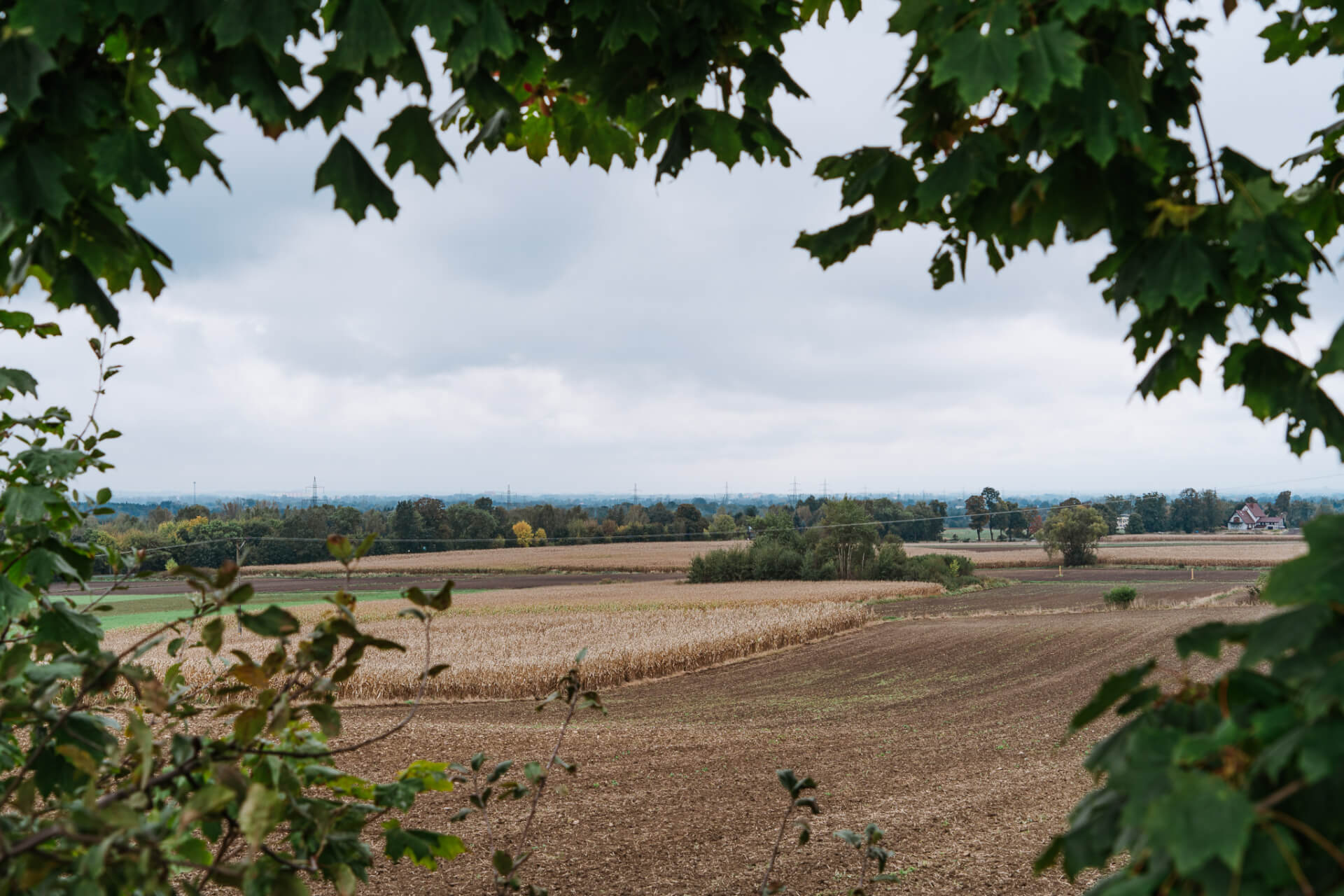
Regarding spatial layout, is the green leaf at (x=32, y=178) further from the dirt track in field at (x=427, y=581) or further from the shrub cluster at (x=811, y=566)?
the shrub cluster at (x=811, y=566)

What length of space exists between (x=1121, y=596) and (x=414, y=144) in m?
38.5

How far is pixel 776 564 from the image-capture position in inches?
2103

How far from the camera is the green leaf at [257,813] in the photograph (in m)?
1.29

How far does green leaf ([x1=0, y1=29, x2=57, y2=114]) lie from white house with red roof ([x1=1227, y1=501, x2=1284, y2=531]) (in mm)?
135377

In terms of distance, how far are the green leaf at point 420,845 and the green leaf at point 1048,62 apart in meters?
2.08

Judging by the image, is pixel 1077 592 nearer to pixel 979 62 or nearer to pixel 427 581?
pixel 427 581

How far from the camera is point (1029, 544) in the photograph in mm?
96188

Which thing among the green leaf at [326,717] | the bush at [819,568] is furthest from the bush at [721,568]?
the green leaf at [326,717]

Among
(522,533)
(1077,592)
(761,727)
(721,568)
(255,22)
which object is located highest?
(255,22)

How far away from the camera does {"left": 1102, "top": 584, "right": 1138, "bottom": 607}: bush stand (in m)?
33.8

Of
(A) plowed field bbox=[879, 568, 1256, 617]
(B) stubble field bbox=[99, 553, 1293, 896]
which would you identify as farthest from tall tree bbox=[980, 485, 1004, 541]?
(B) stubble field bbox=[99, 553, 1293, 896]

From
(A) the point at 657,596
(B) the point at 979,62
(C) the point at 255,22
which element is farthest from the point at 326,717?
(A) the point at 657,596

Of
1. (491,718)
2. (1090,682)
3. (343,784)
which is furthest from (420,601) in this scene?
(1090,682)

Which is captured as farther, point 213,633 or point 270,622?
point 213,633
